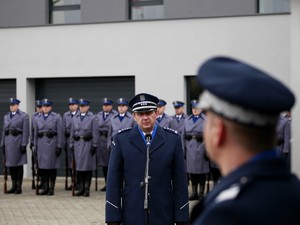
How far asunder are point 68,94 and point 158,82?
2.75 metres

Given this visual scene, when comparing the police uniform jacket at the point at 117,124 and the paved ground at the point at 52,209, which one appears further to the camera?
the police uniform jacket at the point at 117,124

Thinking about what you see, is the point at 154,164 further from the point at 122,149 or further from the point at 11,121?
the point at 11,121

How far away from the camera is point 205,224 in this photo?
2170mm

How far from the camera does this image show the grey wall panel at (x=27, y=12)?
68.8 feet

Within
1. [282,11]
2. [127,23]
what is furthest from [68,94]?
[282,11]

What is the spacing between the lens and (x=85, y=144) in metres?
16.4

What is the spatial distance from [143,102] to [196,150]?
367 inches

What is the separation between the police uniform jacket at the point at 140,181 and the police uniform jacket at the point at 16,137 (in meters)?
10.4

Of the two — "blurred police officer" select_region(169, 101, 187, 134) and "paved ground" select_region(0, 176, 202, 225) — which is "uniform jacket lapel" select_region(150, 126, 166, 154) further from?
"blurred police officer" select_region(169, 101, 187, 134)

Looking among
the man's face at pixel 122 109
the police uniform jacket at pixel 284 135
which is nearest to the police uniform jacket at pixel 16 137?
the man's face at pixel 122 109

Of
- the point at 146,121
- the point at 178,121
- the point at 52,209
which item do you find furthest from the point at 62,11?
the point at 146,121

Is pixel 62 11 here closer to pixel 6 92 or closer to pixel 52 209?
pixel 6 92

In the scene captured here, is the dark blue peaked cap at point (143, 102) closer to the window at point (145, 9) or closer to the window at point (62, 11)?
the window at point (145, 9)

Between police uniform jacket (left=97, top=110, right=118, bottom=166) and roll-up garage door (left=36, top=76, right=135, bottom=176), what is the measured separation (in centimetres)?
293
